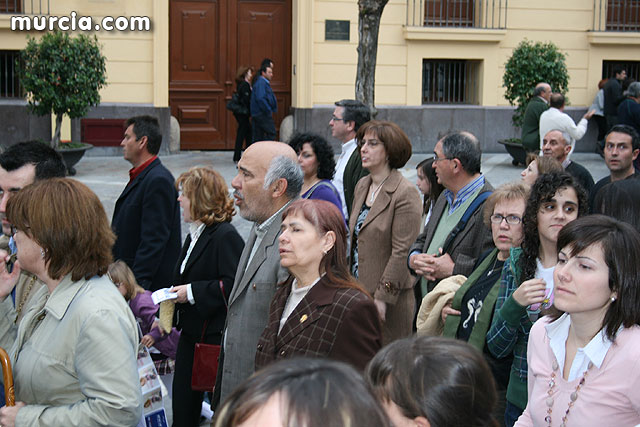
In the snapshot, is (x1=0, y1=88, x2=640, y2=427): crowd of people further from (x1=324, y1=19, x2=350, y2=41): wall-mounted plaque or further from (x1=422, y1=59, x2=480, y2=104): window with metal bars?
(x1=422, y1=59, x2=480, y2=104): window with metal bars

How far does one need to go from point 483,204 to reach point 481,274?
2.78 feet

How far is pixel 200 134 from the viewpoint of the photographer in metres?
18.1

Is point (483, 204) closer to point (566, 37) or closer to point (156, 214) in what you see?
point (156, 214)

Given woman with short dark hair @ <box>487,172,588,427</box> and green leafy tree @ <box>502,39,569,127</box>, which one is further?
green leafy tree @ <box>502,39,569,127</box>

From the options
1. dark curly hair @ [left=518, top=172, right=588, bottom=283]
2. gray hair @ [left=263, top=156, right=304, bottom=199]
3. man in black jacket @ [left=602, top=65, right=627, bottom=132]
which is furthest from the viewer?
man in black jacket @ [left=602, top=65, right=627, bottom=132]

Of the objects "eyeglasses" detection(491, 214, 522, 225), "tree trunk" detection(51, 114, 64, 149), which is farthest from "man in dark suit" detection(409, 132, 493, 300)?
"tree trunk" detection(51, 114, 64, 149)

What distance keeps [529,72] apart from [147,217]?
12.3 m

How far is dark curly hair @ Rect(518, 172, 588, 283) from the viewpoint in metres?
4.08

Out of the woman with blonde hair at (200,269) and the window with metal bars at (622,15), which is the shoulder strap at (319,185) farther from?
the window with metal bars at (622,15)

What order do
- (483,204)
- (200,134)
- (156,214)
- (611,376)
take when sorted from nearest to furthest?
1. (611,376)
2. (483,204)
3. (156,214)
4. (200,134)

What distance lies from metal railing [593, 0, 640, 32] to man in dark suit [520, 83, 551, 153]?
5.51 meters

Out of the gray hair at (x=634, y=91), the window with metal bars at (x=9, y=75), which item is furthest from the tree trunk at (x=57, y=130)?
the gray hair at (x=634, y=91)

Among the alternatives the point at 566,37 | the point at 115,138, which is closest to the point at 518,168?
the point at 566,37

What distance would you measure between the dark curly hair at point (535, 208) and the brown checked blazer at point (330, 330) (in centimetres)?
95
